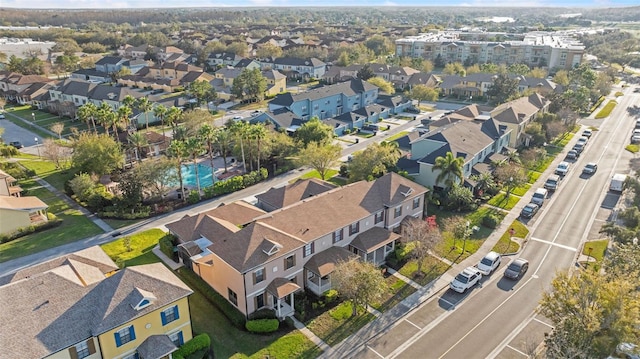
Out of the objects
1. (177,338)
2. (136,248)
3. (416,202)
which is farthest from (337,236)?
(136,248)

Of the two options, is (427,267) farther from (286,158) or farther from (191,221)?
(286,158)

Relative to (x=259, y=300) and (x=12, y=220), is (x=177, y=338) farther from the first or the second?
(x=12, y=220)

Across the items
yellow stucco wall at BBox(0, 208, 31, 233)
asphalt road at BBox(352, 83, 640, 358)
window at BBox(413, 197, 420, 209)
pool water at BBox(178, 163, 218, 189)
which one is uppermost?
window at BBox(413, 197, 420, 209)

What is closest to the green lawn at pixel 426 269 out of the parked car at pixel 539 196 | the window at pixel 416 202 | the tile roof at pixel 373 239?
the tile roof at pixel 373 239

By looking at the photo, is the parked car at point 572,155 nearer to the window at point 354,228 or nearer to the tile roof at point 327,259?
the window at point 354,228

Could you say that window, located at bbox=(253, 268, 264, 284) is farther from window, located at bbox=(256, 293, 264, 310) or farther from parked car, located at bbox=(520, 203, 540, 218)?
parked car, located at bbox=(520, 203, 540, 218)

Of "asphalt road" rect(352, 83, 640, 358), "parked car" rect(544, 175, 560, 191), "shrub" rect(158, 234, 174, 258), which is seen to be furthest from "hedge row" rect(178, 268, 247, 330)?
"parked car" rect(544, 175, 560, 191)

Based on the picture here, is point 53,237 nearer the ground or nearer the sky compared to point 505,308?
nearer the sky
